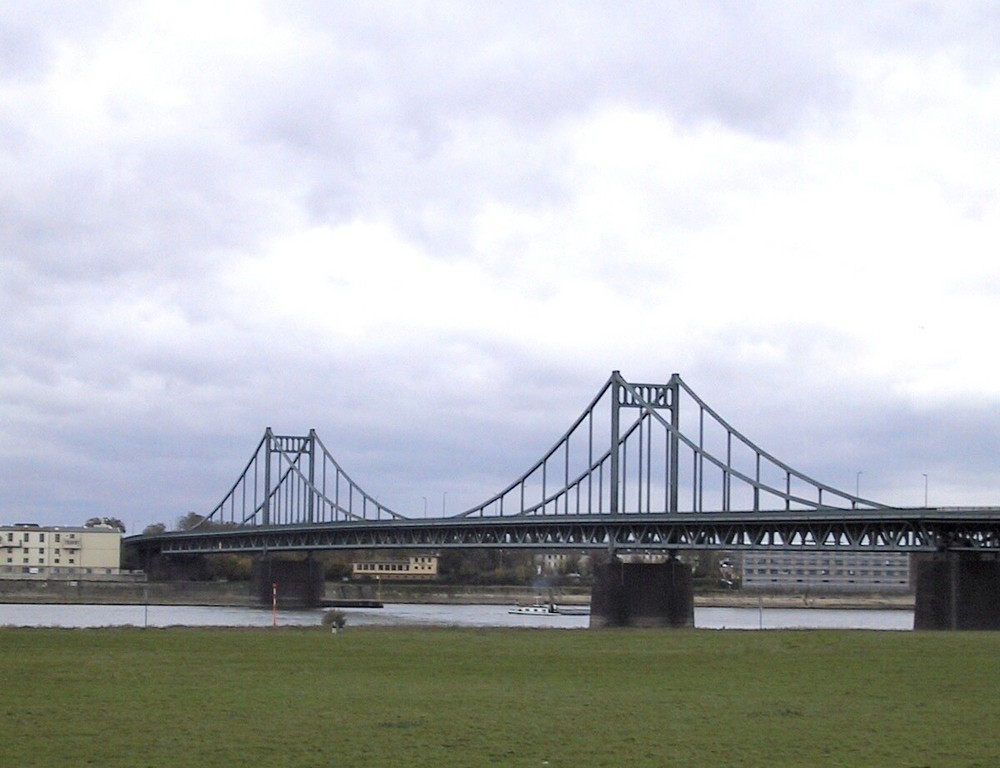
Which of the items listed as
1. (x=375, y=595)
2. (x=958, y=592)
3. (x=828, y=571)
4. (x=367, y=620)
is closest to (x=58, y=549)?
(x=375, y=595)

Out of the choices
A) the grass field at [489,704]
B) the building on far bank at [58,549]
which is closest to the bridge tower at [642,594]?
the grass field at [489,704]

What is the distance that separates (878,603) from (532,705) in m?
135

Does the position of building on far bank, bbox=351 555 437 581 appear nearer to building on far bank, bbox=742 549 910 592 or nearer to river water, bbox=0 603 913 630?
building on far bank, bbox=742 549 910 592

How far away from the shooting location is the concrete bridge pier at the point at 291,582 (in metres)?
120

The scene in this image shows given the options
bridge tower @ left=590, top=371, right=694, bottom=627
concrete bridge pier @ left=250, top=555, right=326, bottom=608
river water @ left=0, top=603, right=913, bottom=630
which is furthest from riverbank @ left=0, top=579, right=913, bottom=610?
bridge tower @ left=590, top=371, right=694, bottom=627

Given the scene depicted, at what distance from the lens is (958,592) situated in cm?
6178

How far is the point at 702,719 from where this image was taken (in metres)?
19.5

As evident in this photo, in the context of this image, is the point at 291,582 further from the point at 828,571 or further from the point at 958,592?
the point at 828,571

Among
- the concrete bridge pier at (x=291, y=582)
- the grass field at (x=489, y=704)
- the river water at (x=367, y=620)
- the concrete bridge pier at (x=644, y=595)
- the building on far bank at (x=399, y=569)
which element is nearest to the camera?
the grass field at (x=489, y=704)

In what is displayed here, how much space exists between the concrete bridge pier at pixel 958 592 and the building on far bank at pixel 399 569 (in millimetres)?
104749

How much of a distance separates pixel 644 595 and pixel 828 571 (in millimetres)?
118102

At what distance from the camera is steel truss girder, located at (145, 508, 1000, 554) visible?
2559 inches

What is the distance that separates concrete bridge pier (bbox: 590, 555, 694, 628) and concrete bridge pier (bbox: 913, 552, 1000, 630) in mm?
14763

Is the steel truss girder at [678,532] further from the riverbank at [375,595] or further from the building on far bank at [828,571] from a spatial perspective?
the building on far bank at [828,571]
